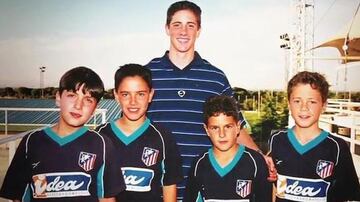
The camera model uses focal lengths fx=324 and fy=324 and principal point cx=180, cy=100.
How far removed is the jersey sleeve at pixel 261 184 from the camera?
1080 millimetres

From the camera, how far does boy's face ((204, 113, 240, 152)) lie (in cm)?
109

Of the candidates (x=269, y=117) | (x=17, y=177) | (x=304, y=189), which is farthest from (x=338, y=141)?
(x=269, y=117)

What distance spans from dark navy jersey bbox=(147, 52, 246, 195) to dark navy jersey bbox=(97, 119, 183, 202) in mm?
118

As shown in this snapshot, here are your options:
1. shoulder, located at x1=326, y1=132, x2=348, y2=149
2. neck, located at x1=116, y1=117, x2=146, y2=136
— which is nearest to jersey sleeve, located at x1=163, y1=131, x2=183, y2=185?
neck, located at x1=116, y1=117, x2=146, y2=136

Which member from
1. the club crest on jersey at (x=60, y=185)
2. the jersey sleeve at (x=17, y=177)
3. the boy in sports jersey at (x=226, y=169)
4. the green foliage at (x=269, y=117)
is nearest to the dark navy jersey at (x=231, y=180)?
the boy in sports jersey at (x=226, y=169)

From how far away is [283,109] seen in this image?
235 cm

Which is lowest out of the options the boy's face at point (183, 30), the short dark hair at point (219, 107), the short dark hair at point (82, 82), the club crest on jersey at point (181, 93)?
the short dark hair at point (219, 107)

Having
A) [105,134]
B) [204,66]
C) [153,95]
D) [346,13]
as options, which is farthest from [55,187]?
[346,13]

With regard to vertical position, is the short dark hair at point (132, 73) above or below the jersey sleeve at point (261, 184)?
above

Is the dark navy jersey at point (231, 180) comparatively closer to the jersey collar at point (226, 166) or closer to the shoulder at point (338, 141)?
the jersey collar at point (226, 166)

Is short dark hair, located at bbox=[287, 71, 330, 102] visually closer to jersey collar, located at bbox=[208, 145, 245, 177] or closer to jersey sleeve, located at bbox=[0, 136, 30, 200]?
jersey collar, located at bbox=[208, 145, 245, 177]

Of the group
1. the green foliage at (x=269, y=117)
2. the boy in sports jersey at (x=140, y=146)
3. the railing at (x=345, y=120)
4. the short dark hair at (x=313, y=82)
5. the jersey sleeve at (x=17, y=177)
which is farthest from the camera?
the green foliage at (x=269, y=117)

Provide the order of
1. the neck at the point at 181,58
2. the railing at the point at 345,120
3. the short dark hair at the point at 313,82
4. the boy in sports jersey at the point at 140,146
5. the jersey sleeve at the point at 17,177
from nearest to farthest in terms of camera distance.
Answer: the jersey sleeve at the point at 17,177 → the boy in sports jersey at the point at 140,146 → the short dark hair at the point at 313,82 → the neck at the point at 181,58 → the railing at the point at 345,120

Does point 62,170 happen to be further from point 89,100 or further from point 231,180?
point 231,180
